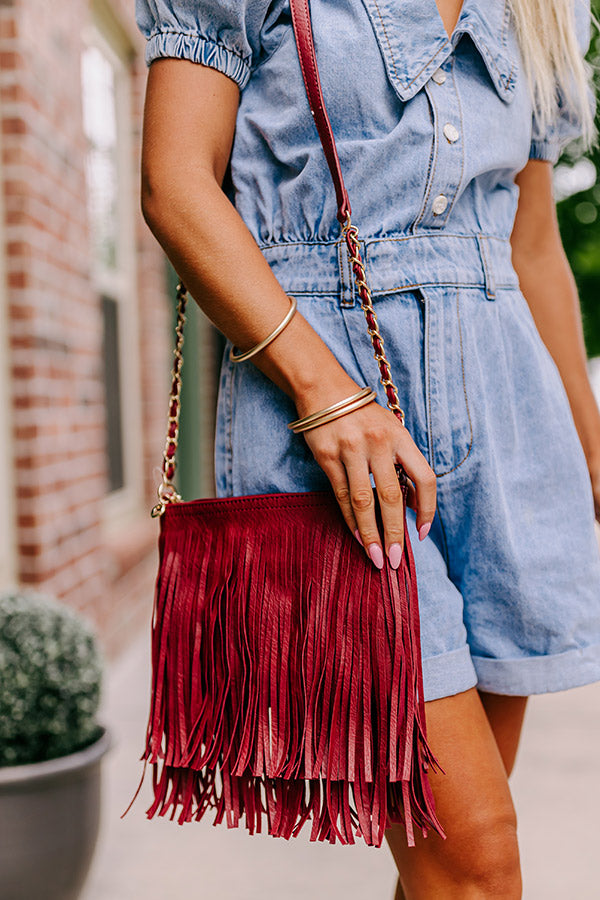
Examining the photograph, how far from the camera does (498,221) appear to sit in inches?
50.1

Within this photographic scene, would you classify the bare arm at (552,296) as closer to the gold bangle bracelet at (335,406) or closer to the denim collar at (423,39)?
the denim collar at (423,39)

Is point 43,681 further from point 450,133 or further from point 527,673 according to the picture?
point 450,133

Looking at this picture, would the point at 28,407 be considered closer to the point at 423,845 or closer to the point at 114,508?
the point at 114,508

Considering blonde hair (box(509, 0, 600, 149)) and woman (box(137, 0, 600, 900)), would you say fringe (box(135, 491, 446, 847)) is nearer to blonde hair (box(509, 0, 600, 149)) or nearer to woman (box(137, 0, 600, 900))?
woman (box(137, 0, 600, 900))

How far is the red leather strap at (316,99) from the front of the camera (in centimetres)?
109

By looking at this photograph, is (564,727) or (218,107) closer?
(218,107)

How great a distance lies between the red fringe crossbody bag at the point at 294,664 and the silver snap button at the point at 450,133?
147mm

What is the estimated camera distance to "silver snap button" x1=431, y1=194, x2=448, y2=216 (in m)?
1.15

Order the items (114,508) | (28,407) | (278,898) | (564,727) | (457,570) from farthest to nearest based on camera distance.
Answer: (114,508) → (564,727) → (28,407) → (278,898) → (457,570)

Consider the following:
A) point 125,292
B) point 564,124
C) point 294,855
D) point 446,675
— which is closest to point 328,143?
point 564,124

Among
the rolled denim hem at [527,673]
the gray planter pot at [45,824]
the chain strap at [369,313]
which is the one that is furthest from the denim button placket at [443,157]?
the gray planter pot at [45,824]

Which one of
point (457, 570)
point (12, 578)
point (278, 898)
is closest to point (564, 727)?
point (278, 898)

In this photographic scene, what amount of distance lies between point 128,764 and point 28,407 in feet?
4.00

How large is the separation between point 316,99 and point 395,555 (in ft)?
1.70
